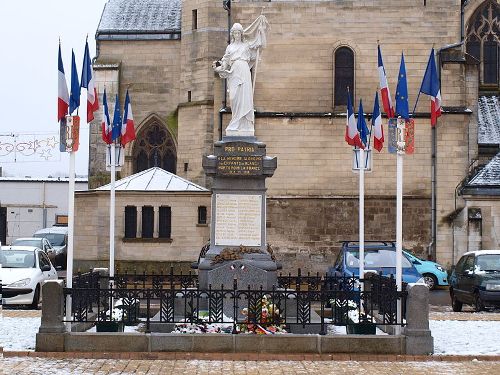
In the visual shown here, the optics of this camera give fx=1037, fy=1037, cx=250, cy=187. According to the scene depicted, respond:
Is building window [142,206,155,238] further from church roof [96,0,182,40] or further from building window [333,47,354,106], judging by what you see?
church roof [96,0,182,40]

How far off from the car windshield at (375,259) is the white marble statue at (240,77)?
6980mm

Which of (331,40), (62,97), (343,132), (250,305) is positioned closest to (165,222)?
(343,132)

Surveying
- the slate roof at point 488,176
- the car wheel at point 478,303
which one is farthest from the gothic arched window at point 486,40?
the car wheel at point 478,303

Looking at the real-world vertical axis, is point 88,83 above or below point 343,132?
below

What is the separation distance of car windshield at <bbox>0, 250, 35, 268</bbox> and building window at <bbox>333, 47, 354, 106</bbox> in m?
15.6

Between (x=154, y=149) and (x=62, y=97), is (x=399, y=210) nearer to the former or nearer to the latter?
(x=62, y=97)

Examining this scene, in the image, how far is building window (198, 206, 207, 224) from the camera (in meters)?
38.3

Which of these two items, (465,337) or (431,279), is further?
(431,279)

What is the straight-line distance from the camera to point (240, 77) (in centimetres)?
2053

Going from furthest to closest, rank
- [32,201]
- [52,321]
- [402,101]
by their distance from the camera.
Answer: [32,201]
[402,101]
[52,321]

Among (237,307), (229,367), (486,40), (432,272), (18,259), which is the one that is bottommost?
(229,367)

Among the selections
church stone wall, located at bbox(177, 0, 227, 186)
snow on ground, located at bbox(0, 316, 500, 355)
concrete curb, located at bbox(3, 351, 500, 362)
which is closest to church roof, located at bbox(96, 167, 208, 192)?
church stone wall, located at bbox(177, 0, 227, 186)

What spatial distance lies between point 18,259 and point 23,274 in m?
1.51

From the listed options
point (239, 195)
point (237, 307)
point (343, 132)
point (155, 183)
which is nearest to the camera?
point (237, 307)
